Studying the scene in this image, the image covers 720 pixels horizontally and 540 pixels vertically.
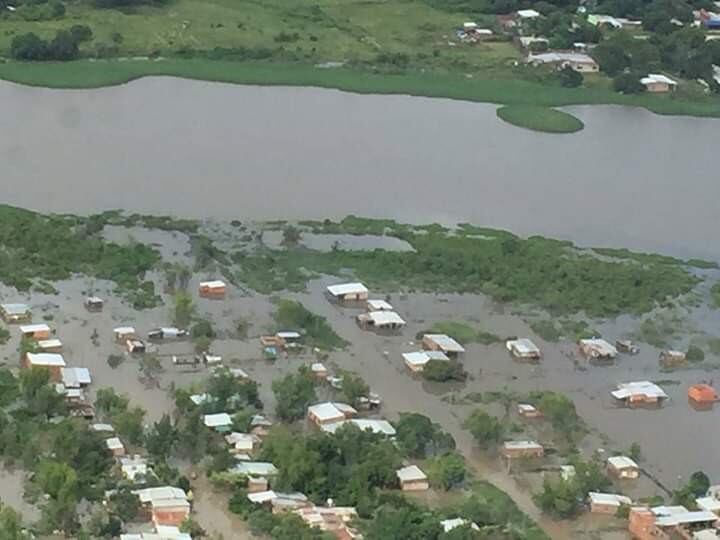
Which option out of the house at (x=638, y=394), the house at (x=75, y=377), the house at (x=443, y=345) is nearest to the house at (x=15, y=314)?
the house at (x=75, y=377)

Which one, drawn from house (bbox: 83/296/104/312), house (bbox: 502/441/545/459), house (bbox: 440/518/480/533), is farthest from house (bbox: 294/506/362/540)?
house (bbox: 83/296/104/312)

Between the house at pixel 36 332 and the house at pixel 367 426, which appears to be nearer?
the house at pixel 367 426

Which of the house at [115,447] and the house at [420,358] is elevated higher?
the house at [115,447]

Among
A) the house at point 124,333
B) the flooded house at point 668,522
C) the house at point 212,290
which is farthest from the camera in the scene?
the house at point 212,290

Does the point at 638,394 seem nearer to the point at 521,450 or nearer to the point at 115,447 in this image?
the point at 521,450

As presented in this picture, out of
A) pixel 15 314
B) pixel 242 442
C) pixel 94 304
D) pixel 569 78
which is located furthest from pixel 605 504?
pixel 569 78

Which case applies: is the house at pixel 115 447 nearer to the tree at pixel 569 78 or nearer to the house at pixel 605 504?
the house at pixel 605 504
